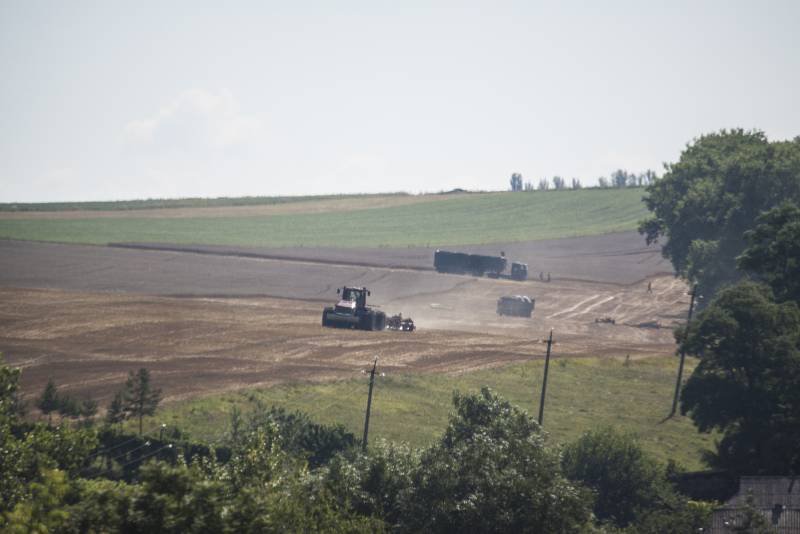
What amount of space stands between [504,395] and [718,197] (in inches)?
2386

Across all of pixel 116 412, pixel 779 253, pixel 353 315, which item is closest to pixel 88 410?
pixel 116 412

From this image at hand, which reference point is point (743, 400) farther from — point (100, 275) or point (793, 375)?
point (100, 275)

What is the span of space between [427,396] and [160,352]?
19.7 meters

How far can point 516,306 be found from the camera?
101250 mm

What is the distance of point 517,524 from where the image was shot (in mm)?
30500

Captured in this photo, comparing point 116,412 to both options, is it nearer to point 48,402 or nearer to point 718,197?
point 48,402

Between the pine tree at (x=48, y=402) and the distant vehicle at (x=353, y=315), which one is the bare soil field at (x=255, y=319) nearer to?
the distant vehicle at (x=353, y=315)

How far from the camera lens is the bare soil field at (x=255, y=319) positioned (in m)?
63.6

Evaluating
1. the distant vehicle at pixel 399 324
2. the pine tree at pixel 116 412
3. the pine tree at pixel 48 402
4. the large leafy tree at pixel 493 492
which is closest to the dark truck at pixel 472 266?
the distant vehicle at pixel 399 324

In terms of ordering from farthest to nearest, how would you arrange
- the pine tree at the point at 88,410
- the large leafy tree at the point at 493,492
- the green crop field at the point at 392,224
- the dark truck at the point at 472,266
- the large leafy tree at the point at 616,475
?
the green crop field at the point at 392,224 → the dark truck at the point at 472,266 → the pine tree at the point at 88,410 → the large leafy tree at the point at 616,475 → the large leafy tree at the point at 493,492

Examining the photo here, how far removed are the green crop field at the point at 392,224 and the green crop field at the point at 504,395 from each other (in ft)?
235

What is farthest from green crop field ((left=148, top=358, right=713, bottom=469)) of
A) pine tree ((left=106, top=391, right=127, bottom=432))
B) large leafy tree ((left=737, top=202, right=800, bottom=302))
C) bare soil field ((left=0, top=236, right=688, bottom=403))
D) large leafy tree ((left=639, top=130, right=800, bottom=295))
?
large leafy tree ((left=639, top=130, right=800, bottom=295))

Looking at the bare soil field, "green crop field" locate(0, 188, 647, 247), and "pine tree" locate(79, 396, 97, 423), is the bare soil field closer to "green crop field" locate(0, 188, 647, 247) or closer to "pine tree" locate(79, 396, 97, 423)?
"pine tree" locate(79, 396, 97, 423)

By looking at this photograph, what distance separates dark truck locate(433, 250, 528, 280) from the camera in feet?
399
